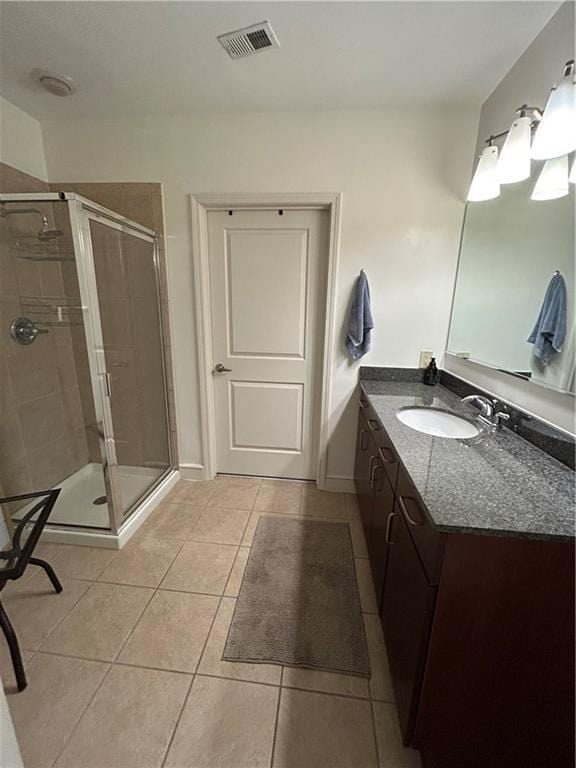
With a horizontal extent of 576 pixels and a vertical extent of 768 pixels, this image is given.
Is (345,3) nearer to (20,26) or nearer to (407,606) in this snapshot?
(20,26)

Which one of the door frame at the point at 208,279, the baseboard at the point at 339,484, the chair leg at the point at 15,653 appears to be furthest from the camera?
the baseboard at the point at 339,484

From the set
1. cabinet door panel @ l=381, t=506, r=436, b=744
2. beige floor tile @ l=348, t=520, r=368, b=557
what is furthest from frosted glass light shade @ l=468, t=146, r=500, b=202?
beige floor tile @ l=348, t=520, r=368, b=557

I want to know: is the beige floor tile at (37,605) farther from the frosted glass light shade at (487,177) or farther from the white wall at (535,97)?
the frosted glass light shade at (487,177)

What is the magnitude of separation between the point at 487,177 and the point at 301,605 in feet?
7.48

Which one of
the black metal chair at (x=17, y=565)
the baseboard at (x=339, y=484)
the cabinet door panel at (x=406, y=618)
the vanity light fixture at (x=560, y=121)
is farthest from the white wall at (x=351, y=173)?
the black metal chair at (x=17, y=565)

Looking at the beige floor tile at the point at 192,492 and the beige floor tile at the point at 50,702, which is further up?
the beige floor tile at the point at 192,492

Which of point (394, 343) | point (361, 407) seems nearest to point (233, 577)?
point (361, 407)

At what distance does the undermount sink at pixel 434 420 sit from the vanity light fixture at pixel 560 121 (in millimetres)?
1079

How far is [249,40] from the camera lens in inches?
52.5

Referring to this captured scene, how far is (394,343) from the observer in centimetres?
207

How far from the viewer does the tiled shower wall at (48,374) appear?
5.97ft

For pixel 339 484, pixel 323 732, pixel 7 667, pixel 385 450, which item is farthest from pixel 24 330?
A: pixel 323 732

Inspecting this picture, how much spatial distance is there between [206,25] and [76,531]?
103 inches

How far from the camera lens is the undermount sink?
144cm
